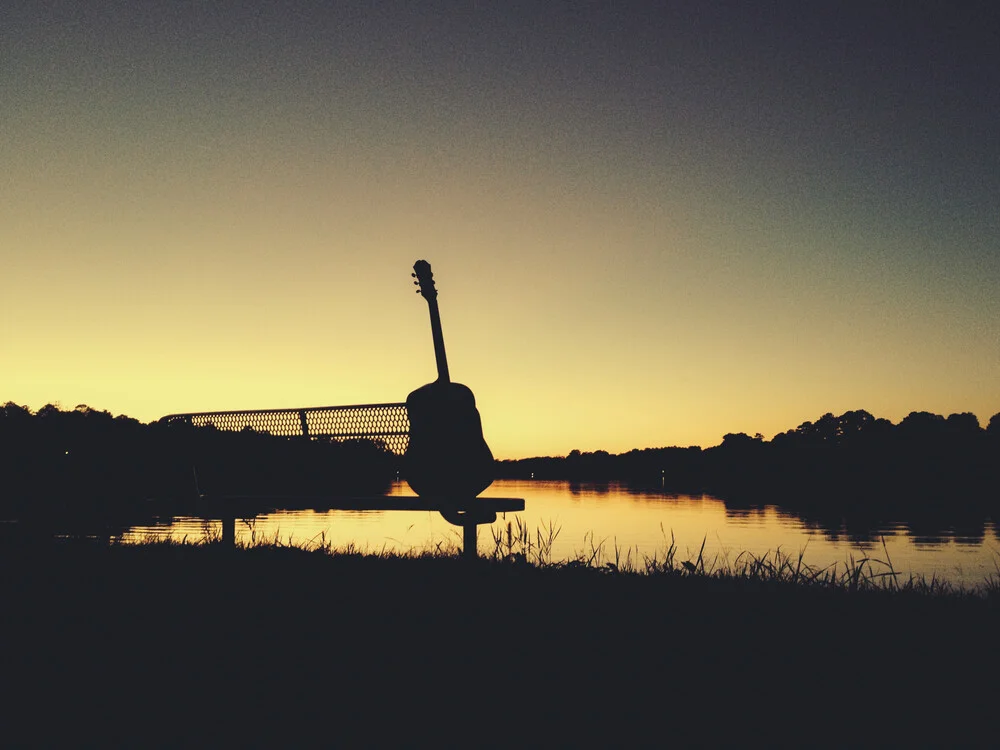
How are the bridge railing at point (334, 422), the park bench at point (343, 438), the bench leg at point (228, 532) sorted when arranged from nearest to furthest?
the park bench at point (343, 438), the bridge railing at point (334, 422), the bench leg at point (228, 532)

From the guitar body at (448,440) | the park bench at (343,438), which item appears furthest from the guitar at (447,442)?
the park bench at (343,438)

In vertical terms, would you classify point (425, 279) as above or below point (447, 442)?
above

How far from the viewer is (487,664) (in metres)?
3.22

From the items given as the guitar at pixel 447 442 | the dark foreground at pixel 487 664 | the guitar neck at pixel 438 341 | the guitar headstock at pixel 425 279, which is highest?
the guitar headstock at pixel 425 279

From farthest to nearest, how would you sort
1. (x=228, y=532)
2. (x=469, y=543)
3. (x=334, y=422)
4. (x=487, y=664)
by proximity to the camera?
(x=228, y=532) < (x=334, y=422) < (x=469, y=543) < (x=487, y=664)

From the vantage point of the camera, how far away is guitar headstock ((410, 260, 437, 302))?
7.15m

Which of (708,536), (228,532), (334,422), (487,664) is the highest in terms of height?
(334,422)

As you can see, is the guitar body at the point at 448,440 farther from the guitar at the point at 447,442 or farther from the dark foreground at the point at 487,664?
the dark foreground at the point at 487,664

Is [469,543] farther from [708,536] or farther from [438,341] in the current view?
[708,536]

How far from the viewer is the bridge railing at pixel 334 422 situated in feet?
20.5

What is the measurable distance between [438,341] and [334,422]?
4.06ft

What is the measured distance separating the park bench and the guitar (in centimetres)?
13

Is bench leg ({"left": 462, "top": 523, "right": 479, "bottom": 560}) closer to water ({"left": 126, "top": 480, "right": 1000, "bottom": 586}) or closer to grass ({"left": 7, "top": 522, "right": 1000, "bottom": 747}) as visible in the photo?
grass ({"left": 7, "top": 522, "right": 1000, "bottom": 747})

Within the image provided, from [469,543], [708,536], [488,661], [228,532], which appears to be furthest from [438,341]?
[708,536]
